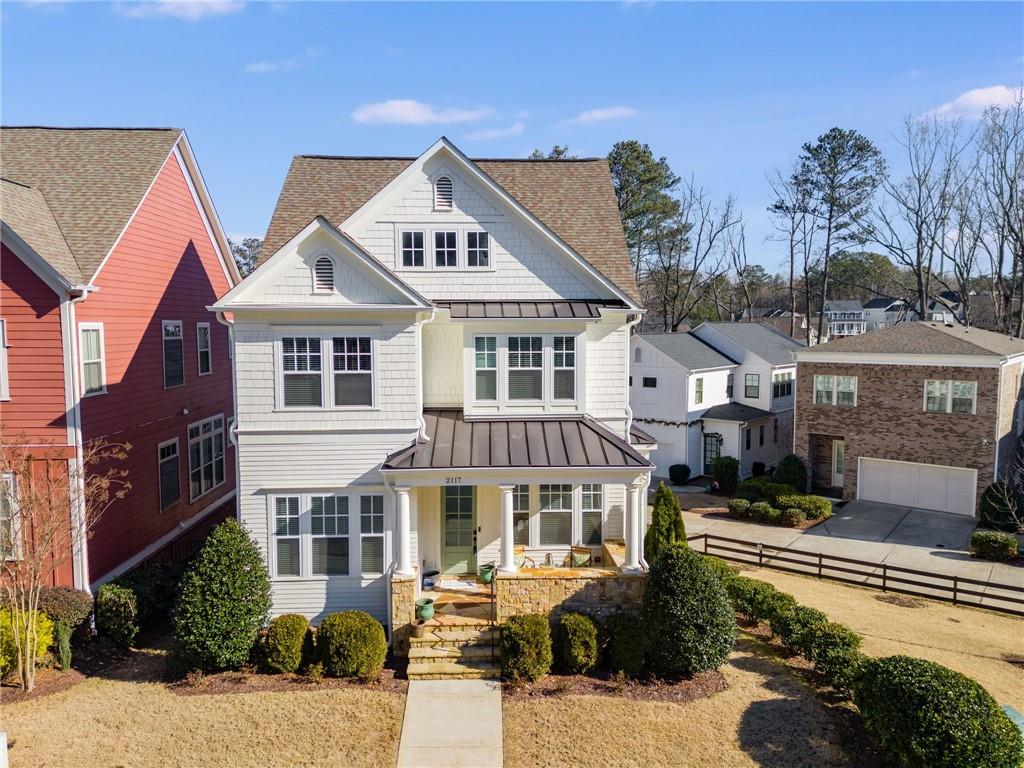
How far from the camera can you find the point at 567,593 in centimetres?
1345

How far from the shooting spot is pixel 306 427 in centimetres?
1413

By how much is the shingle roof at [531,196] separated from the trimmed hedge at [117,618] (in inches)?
323

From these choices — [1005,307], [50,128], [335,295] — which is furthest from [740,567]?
[1005,307]

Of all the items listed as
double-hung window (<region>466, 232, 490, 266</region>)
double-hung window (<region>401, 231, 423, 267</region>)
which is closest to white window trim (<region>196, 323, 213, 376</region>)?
double-hung window (<region>401, 231, 423, 267</region>)

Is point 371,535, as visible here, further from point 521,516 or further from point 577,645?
point 577,645

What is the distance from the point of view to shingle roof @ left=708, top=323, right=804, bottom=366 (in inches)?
1396

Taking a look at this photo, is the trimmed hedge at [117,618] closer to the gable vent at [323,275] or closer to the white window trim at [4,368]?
the white window trim at [4,368]

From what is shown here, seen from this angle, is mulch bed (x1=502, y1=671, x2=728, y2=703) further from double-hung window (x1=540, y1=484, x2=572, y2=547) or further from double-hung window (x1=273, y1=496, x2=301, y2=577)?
double-hung window (x1=273, y1=496, x2=301, y2=577)

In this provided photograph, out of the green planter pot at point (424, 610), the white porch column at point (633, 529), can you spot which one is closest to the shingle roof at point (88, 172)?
the green planter pot at point (424, 610)

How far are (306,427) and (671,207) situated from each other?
40776 mm

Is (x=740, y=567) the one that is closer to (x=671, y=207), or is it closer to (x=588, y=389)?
(x=588, y=389)

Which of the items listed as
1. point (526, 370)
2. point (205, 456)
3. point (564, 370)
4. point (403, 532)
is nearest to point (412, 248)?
point (526, 370)

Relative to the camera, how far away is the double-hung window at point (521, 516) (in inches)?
624

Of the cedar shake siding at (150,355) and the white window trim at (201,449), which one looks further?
the white window trim at (201,449)
